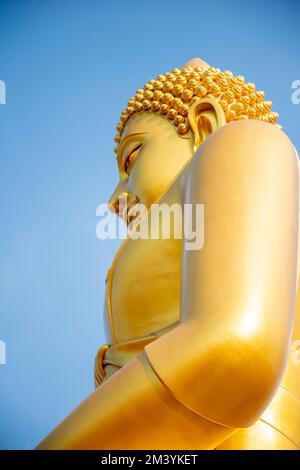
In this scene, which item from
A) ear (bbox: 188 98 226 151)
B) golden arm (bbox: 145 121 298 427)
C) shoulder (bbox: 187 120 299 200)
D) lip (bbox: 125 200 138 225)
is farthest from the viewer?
lip (bbox: 125 200 138 225)

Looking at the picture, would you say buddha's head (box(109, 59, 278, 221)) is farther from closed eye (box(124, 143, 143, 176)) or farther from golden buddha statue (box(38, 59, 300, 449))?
golden buddha statue (box(38, 59, 300, 449))

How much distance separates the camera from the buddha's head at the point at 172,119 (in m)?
3.39

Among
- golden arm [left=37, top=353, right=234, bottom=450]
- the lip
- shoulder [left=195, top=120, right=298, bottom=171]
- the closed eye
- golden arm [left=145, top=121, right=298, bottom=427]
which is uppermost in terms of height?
the closed eye

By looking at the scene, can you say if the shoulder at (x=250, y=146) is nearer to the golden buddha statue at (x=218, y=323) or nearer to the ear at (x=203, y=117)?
the golden buddha statue at (x=218, y=323)

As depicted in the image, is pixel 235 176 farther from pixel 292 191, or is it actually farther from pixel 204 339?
pixel 204 339

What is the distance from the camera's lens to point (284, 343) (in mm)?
2119

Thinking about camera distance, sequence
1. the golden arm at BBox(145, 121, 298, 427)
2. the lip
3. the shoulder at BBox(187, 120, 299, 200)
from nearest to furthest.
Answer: the golden arm at BBox(145, 121, 298, 427) → the shoulder at BBox(187, 120, 299, 200) → the lip

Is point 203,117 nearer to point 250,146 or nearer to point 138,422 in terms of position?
point 250,146

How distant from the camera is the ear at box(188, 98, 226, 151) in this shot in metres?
3.31

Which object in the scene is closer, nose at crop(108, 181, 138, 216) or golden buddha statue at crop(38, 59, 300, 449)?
golden buddha statue at crop(38, 59, 300, 449)

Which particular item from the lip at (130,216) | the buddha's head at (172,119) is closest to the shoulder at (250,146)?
the buddha's head at (172,119)

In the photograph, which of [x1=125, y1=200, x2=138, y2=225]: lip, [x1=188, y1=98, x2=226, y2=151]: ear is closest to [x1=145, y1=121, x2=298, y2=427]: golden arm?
[x1=188, y1=98, x2=226, y2=151]: ear
